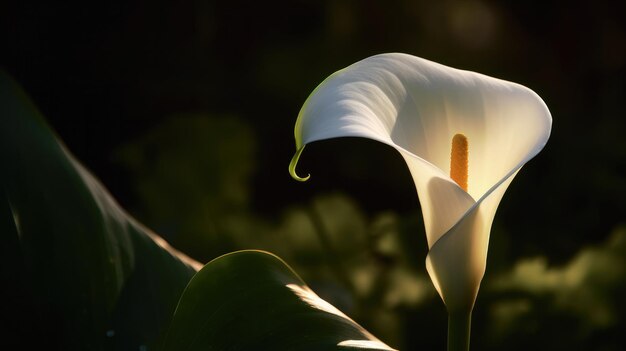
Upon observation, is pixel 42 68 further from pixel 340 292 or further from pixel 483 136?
pixel 483 136

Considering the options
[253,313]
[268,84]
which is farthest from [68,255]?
[268,84]

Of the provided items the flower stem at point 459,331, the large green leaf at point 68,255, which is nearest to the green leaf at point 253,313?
the flower stem at point 459,331

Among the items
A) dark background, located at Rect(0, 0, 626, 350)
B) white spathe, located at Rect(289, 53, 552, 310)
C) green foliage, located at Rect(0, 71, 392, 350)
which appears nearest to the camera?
white spathe, located at Rect(289, 53, 552, 310)

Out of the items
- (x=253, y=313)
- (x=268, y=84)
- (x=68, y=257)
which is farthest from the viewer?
(x=268, y=84)

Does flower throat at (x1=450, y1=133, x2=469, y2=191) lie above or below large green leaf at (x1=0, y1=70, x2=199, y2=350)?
above

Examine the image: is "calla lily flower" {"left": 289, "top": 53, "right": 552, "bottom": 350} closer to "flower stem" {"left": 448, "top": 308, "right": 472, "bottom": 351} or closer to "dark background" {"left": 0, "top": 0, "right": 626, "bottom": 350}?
"flower stem" {"left": 448, "top": 308, "right": 472, "bottom": 351}

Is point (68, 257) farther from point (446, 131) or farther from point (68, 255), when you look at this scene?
point (446, 131)

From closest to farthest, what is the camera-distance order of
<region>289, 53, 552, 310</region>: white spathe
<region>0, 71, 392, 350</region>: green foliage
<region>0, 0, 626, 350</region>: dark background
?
<region>289, 53, 552, 310</region>: white spathe, <region>0, 71, 392, 350</region>: green foliage, <region>0, 0, 626, 350</region>: dark background

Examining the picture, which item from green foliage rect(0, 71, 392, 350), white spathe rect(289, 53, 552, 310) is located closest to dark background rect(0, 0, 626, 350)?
green foliage rect(0, 71, 392, 350)

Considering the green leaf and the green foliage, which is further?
the green foliage
